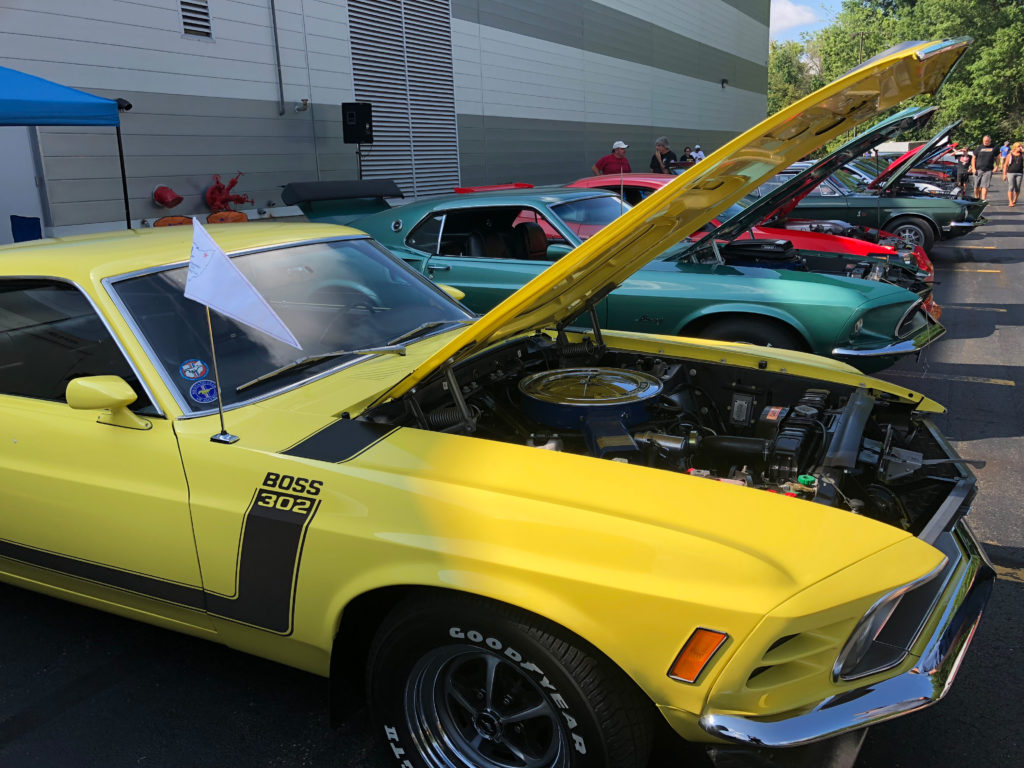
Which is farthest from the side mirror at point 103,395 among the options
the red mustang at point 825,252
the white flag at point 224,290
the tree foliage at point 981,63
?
the tree foliage at point 981,63

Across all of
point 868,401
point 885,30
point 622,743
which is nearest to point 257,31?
point 868,401

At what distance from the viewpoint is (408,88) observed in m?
12.6

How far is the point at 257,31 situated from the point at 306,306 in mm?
8374

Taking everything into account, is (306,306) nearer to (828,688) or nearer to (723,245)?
(828,688)

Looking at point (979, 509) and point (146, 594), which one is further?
point (979, 509)

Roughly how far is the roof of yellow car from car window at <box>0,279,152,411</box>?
0.23ft

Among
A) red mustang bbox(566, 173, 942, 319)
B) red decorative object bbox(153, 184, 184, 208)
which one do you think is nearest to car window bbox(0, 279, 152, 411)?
red mustang bbox(566, 173, 942, 319)

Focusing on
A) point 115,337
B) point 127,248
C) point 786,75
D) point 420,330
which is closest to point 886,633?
point 420,330

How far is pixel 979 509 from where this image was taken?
12.6ft

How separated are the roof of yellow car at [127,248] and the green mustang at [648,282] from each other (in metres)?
2.45

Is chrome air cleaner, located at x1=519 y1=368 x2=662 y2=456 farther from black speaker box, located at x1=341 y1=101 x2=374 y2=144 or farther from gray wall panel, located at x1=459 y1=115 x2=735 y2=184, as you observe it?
gray wall panel, located at x1=459 y1=115 x2=735 y2=184

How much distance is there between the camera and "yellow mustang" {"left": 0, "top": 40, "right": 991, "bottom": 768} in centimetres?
172

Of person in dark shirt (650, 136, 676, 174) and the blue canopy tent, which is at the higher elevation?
the blue canopy tent

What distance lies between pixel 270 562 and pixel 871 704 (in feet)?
4.91
